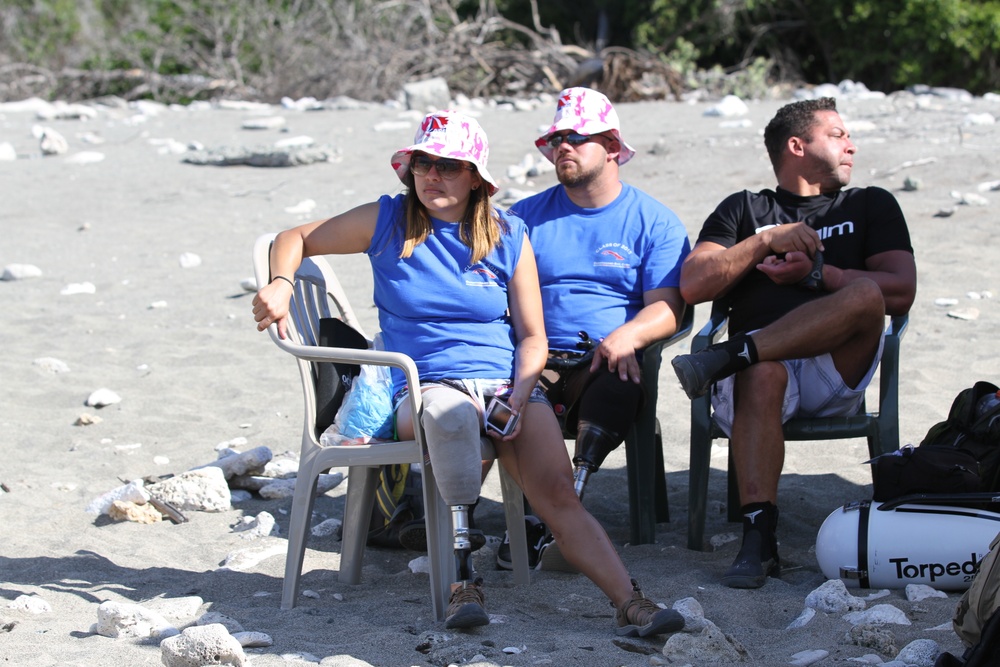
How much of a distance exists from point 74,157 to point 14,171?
0.63 metres

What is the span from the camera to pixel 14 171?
10.3 m

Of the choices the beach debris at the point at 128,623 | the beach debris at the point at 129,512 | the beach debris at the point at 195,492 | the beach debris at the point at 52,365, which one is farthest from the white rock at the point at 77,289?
the beach debris at the point at 128,623

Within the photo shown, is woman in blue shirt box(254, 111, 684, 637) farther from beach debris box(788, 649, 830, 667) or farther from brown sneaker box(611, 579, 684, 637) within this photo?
beach debris box(788, 649, 830, 667)

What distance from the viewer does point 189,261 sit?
781cm

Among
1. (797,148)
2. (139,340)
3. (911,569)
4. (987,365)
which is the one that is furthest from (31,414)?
(987,365)

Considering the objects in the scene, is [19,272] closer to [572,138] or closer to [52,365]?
[52,365]

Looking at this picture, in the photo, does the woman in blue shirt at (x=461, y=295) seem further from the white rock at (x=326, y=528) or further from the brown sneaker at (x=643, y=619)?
the white rock at (x=326, y=528)

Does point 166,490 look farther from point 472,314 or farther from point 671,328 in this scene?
point 671,328

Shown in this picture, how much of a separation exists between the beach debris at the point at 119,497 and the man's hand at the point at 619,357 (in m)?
1.65

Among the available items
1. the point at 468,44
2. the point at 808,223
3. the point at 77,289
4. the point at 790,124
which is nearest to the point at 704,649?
the point at 808,223

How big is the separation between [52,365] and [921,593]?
4.28 meters

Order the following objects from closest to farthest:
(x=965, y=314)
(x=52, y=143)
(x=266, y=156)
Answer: (x=965, y=314), (x=266, y=156), (x=52, y=143)

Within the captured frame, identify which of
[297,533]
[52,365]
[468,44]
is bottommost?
[297,533]

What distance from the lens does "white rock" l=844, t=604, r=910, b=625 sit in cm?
294
